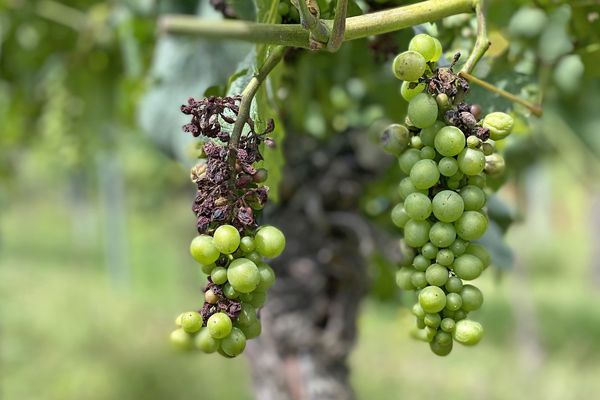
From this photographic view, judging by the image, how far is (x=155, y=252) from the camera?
307 inches

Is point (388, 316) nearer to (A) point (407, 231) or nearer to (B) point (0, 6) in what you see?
(B) point (0, 6)

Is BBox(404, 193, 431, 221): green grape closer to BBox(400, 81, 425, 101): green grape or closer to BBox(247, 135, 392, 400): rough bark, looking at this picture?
BBox(400, 81, 425, 101): green grape

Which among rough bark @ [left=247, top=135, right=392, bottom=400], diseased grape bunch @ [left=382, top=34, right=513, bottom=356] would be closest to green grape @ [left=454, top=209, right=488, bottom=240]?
diseased grape bunch @ [left=382, top=34, right=513, bottom=356]

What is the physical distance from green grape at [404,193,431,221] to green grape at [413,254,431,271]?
0.10 feet

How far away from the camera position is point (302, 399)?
130 cm

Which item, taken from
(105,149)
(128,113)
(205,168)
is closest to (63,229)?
(105,149)

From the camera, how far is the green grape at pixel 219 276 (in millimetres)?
428

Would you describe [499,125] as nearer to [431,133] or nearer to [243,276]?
[431,133]

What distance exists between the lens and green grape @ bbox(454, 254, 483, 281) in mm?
454

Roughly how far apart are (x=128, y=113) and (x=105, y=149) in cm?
58

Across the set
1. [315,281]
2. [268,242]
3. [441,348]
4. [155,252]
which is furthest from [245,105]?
[155,252]

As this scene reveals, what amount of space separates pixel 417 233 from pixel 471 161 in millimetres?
58

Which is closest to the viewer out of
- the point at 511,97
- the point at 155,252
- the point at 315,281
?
the point at 511,97

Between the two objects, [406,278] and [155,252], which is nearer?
[406,278]
